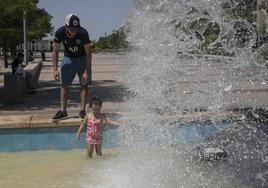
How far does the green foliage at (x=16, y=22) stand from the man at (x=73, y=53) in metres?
5.77

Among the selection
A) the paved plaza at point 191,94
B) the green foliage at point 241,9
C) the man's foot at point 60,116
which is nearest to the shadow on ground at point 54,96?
the paved plaza at point 191,94

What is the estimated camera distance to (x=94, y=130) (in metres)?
7.40

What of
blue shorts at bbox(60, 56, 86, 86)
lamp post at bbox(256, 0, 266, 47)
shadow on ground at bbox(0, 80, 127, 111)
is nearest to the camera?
lamp post at bbox(256, 0, 266, 47)

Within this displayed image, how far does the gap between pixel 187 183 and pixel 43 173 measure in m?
1.85

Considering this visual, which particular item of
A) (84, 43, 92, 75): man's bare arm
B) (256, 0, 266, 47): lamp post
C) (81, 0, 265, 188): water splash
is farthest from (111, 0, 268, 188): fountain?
(84, 43, 92, 75): man's bare arm

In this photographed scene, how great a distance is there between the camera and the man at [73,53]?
8.46 m

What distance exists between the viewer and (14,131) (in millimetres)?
8883

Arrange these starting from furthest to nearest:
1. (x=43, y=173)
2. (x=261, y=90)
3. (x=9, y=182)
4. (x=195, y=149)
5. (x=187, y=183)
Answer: (x=261, y=90)
(x=195, y=149)
(x=43, y=173)
(x=9, y=182)
(x=187, y=183)

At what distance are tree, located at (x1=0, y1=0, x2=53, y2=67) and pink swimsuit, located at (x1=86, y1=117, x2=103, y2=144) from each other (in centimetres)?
751

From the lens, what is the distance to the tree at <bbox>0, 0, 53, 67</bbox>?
49.4 feet

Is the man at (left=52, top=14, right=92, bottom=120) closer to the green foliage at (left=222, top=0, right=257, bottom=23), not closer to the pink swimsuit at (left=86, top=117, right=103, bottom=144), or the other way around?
the pink swimsuit at (left=86, top=117, right=103, bottom=144)

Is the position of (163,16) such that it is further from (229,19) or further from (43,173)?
(43,173)

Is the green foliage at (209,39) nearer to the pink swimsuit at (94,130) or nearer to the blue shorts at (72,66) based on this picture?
the pink swimsuit at (94,130)

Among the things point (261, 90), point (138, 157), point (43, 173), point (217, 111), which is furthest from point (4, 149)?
point (261, 90)
